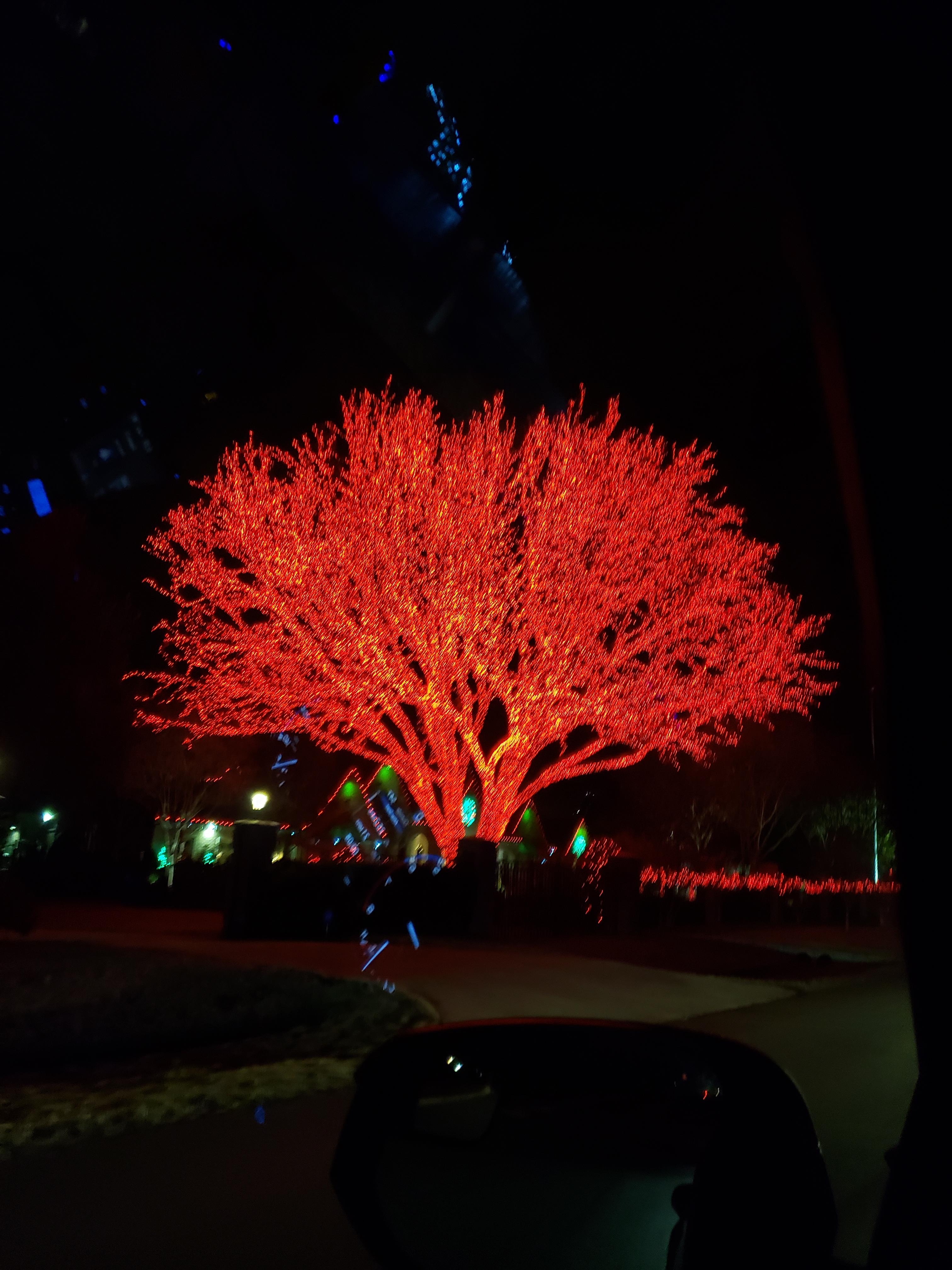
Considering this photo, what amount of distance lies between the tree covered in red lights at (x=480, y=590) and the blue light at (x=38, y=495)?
13.3m

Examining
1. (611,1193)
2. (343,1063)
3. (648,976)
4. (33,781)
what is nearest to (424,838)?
(33,781)

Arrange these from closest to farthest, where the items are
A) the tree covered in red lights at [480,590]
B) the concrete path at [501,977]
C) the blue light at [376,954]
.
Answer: the concrete path at [501,977]
the blue light at [376,954]
the tree covered in red lights at [480,590]

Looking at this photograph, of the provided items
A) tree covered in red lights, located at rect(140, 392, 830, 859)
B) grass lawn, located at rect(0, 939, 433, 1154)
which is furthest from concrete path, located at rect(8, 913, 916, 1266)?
tree covered in red lights, located at rect(140, 392, 830, 859)

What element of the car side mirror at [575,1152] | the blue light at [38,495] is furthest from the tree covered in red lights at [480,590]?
the car side mirror at [575,1152]

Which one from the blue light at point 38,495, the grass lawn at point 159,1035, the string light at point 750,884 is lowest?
the grass lawn at point 159,1035

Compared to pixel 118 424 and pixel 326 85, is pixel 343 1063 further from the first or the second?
pixel 118 424

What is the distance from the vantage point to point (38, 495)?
29.8m

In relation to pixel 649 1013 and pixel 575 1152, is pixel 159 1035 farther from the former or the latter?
pixel 575 1152

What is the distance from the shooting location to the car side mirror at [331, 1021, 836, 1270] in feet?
5.90

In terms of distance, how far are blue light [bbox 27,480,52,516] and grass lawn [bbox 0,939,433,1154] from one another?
20096 mm

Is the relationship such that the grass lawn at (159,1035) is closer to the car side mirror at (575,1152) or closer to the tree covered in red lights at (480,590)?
the car side mirror at (575,1152)

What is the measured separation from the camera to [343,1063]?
6.86 m

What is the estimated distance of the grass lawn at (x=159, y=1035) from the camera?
568cm

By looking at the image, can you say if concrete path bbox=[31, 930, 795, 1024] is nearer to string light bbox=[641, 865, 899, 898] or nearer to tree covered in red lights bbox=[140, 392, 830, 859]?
tree covered in red lights bbox=[140, 392, 830, 859]
